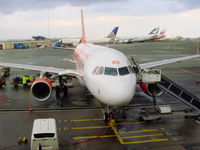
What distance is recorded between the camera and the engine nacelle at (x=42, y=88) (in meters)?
16.6

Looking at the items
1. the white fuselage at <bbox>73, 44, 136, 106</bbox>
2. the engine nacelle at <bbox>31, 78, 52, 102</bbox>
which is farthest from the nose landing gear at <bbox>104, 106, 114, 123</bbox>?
the engine nacelle at <bbox>31, 78, 52, 102</bbox>

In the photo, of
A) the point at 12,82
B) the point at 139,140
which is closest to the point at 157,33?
the point at 12,82

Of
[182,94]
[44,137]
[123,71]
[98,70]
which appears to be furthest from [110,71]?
[182,94]

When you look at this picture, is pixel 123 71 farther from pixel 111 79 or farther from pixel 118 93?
pixel 118 93

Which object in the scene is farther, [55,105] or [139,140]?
[55,105]

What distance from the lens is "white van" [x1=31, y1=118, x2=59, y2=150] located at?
970cm

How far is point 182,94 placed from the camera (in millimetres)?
14656

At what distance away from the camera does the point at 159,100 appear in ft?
62.5

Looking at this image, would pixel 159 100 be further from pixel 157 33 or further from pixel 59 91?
pixel 157 33

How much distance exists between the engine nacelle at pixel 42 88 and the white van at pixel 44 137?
19.1 feet

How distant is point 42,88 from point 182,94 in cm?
977

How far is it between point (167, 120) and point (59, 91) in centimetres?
950

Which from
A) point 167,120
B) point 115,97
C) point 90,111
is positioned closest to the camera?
point 115,97

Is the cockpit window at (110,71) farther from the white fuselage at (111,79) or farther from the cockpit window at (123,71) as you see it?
the cockpit window at (123,71)
